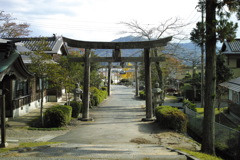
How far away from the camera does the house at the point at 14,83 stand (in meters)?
8.30

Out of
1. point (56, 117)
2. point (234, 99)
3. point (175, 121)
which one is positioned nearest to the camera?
point (175, 121)

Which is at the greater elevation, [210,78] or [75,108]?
[210,78]

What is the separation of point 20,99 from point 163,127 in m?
10.2

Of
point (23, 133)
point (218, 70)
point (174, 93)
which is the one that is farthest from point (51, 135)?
point (174, 93)

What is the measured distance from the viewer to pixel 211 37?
854cm

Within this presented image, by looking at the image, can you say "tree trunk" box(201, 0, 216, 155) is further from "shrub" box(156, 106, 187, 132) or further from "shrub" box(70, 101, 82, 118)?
"shrub" box(70, 101, 82, 118)

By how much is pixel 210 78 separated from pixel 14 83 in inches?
506

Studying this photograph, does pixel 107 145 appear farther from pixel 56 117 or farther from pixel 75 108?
pixel 75 108

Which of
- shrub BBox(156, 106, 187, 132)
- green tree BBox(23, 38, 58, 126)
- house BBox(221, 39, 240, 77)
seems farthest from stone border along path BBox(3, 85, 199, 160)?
house BBox(221, 39, 240, 77)

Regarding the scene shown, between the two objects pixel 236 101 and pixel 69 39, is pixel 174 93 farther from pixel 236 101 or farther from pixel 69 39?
pixel 69 39

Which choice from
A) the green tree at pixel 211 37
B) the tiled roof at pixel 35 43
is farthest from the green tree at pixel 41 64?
the green tree at pixel 211 37

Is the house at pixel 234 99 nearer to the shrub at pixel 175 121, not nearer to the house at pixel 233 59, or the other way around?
the shrub at pixel 175 121

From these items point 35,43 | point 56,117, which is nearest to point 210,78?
point 56,117

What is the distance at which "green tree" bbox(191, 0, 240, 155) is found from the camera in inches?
329
